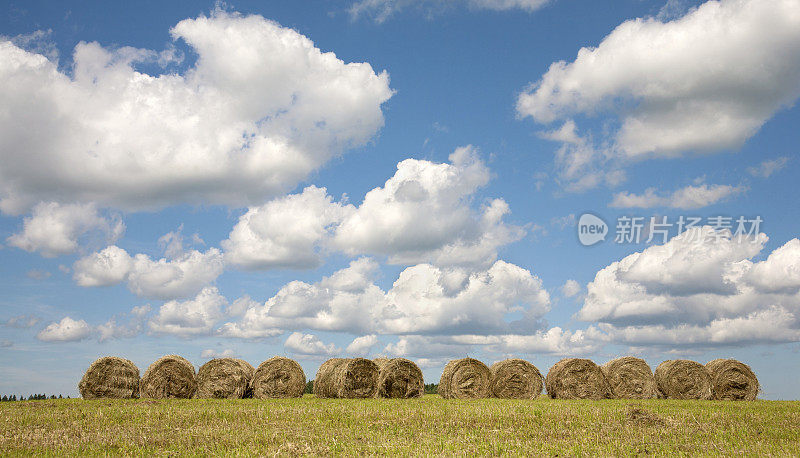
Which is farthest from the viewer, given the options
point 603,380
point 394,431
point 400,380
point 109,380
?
point 603,380

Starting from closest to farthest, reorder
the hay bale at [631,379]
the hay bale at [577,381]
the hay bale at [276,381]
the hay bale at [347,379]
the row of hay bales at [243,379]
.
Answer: the hay bale at [347,379] → the row of hay bales at [243,379] → the hay bale at [276,381] → the hay bale at [577,381] → the hay bale at [631,379]

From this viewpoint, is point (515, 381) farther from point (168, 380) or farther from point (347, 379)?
→ point (168, 380)

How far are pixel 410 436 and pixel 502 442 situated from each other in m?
2.13

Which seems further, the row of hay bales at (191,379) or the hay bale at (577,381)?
the hay bale at (577,381)

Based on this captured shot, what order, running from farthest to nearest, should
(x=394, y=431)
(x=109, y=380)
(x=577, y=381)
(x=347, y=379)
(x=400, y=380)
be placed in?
(x=577, y=381) → (x=400, y=380) → (x=109, y=380) → (x=347, y=379) → (x=394, y=431)

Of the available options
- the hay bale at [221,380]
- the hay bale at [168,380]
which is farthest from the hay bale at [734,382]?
the hay bale at [168,380]

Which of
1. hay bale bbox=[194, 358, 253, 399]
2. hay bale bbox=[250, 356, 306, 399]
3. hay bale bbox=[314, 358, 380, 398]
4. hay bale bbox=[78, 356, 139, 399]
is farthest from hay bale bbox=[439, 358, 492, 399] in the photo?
hay bale bbox=[78, 356, 139, 399]

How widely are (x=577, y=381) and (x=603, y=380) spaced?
4.97 ft

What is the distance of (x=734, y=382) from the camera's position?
29.8 meters

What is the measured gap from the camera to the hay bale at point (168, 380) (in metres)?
25.6

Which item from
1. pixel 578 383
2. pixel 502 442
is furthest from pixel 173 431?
pixel 578 383

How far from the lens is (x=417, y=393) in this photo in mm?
26922

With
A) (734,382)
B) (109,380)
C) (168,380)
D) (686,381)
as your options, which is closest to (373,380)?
(168,380)

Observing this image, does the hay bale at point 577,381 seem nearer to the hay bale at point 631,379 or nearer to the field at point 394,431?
the hay bale at point 631,379
